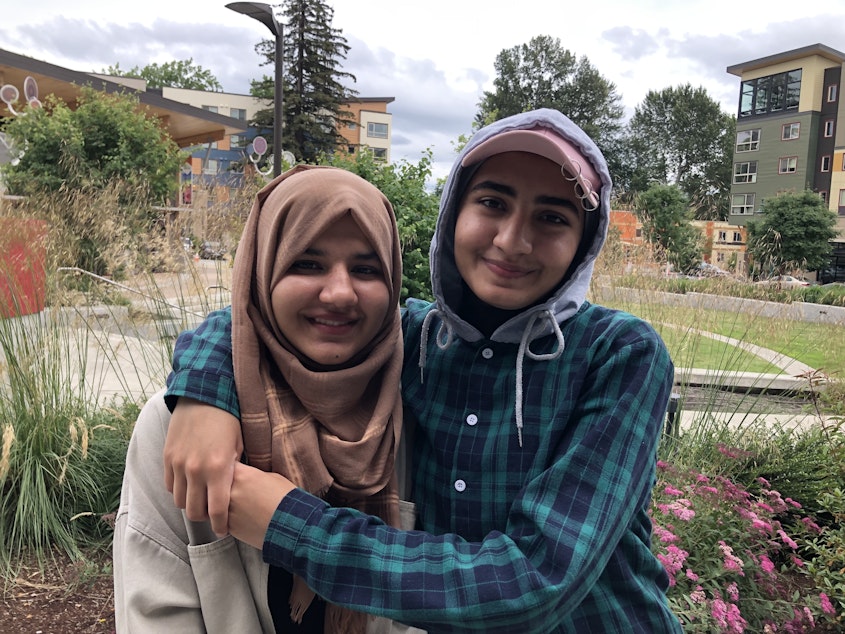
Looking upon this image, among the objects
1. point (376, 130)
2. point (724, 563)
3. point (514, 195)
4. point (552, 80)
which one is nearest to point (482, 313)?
point (514, 195)

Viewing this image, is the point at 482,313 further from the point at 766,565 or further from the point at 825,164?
the point at 825,164

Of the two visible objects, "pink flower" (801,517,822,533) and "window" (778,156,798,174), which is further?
"window" (778,156,798,174)

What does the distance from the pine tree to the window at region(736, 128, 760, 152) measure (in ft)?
83.4

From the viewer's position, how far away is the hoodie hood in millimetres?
1308

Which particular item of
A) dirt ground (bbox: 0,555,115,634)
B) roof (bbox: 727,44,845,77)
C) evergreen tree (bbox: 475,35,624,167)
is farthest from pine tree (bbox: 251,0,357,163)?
dirt ground (bbox: 0,555,115,634)

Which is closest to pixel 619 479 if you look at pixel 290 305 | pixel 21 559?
→ pixel 290 305

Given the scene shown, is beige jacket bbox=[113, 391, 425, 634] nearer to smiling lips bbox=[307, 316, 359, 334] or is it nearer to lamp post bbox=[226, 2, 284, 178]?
smiling lips bbox=[307, 316, 359, 334]

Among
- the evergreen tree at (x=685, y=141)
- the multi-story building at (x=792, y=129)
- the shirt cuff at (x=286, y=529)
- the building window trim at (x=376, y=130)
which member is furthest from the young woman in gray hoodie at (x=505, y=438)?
the building window trim at (x=376, y=130)

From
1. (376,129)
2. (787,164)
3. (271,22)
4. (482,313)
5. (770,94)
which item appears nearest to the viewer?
(482,313)

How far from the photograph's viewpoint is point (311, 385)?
1.28 metres

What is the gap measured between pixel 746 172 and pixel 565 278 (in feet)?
154

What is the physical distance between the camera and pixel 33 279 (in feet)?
11.3

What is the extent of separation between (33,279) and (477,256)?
118 inches

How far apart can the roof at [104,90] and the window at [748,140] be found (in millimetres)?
32942
